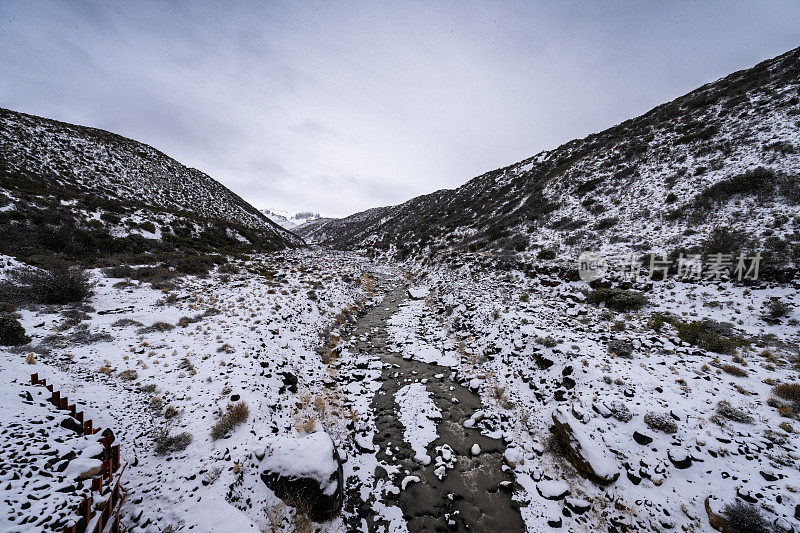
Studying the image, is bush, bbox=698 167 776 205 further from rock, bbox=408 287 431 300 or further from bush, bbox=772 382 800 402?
rock, bbox=408 287 431 300

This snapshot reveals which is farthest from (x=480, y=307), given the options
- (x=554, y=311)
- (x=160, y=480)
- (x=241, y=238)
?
(x=241, y=238)

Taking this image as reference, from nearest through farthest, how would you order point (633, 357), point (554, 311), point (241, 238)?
1. point (633, 357)
2. point (554, 311)
3. point (241, 238)

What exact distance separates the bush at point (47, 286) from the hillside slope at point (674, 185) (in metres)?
26.6

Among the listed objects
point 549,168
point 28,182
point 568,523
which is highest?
point 549,168

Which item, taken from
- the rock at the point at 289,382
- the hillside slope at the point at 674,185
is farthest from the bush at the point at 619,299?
the rock at the point at 289,382

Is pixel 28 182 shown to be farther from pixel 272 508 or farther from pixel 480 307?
pixel 480 307

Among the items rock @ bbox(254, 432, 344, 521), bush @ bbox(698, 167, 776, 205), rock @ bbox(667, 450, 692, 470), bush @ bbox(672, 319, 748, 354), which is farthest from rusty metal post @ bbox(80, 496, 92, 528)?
bush @ bbox(698, 167, 776, 205)

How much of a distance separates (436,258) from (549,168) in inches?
884

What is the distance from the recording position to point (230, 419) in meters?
7.39

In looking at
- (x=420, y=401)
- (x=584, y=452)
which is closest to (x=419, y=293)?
(x=420, y=401)

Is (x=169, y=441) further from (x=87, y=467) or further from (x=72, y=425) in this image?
Result: (x=72, y=425)

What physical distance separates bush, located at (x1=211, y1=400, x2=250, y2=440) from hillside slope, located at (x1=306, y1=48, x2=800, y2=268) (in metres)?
20.7

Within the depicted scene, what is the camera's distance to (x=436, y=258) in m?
29.6

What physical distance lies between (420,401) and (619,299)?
10.8m
